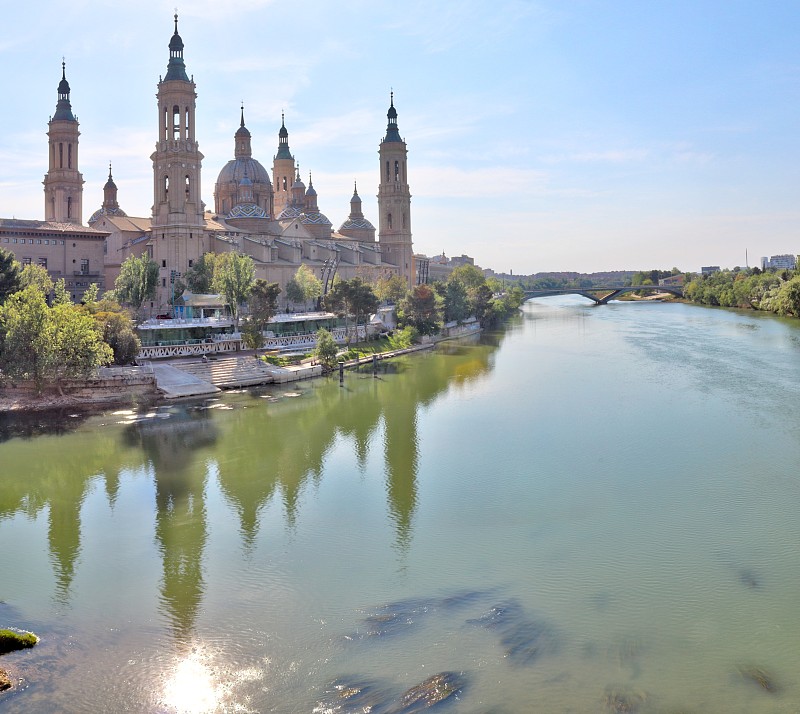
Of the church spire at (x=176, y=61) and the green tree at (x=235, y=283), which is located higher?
the church spire at (x=176, y=61)

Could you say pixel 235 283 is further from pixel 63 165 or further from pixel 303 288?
pixel 63 165

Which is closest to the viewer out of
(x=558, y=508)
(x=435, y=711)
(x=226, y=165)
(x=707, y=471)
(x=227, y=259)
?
(x=435, y=711)

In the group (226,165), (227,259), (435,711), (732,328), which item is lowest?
(435,711)

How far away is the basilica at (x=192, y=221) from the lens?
49.7 metres

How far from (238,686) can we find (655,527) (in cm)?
1027

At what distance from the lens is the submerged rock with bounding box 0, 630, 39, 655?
1172 centimetres

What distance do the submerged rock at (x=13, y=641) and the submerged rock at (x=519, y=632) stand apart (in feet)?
23.4

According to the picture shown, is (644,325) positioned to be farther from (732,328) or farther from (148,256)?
(148,256)

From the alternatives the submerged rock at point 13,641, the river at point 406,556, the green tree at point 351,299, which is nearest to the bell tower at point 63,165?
the green tree at point 351,299

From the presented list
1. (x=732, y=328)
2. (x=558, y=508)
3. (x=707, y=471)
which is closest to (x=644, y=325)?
(x=732, y=328)

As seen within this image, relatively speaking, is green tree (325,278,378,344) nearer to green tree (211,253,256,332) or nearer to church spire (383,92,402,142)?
green tree (211,253,256,332)

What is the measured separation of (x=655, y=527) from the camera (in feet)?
55.9

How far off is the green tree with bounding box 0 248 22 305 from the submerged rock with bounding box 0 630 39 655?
88.2 ft

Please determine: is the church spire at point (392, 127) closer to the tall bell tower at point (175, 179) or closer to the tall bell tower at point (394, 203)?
the tall bell tower at point (394, 203)
